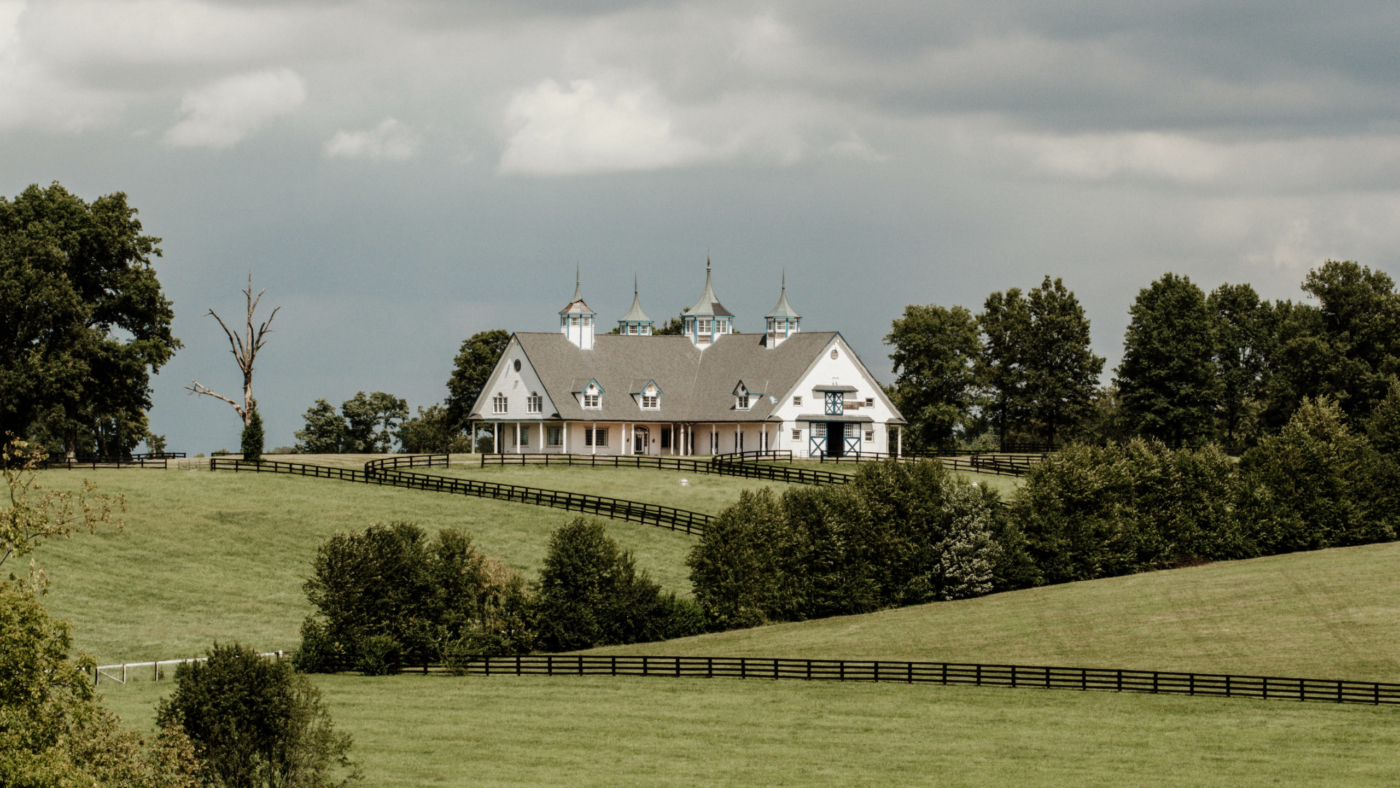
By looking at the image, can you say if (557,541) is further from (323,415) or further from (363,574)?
(323,415)

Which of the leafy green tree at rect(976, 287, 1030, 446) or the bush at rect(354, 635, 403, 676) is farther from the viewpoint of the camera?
the leafy green tree at rect(976, 287, 1030, 446)

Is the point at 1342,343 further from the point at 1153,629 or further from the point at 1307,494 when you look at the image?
the point at 1153,629

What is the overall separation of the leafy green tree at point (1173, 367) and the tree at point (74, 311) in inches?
2380

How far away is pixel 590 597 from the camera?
161 feet

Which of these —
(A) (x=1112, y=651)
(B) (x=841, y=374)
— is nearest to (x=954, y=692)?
(A) (x=1112, y=651)

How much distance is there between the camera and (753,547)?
53.0m

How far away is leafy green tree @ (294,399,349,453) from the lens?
117m

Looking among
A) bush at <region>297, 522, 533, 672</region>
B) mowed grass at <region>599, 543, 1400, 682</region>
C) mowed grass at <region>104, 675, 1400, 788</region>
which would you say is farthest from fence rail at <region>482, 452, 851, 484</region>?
mowed grass at <region>104, 675, 1400, 788</region>

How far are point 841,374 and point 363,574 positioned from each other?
162ft

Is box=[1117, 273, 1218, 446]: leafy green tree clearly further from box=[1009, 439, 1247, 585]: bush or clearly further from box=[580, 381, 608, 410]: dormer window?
box=[580, 381, 608, 410]: dormer window

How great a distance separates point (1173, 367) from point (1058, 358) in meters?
8.73

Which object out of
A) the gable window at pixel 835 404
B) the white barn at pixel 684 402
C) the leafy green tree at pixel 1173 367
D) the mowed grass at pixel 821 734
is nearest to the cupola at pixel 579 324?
the white barn at pixel 684 402

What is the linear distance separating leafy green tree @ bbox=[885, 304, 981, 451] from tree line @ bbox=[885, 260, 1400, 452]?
0.09m

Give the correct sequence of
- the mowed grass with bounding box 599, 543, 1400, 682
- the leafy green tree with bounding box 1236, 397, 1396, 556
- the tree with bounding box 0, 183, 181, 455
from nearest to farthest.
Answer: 1. the mowed grass with bounding box 599, 543, 1400, 682
2. the leafy green tree with bounding box 1236, 397, 1396, 556
3. the tree with bounding box 0, 183, 181, 455
